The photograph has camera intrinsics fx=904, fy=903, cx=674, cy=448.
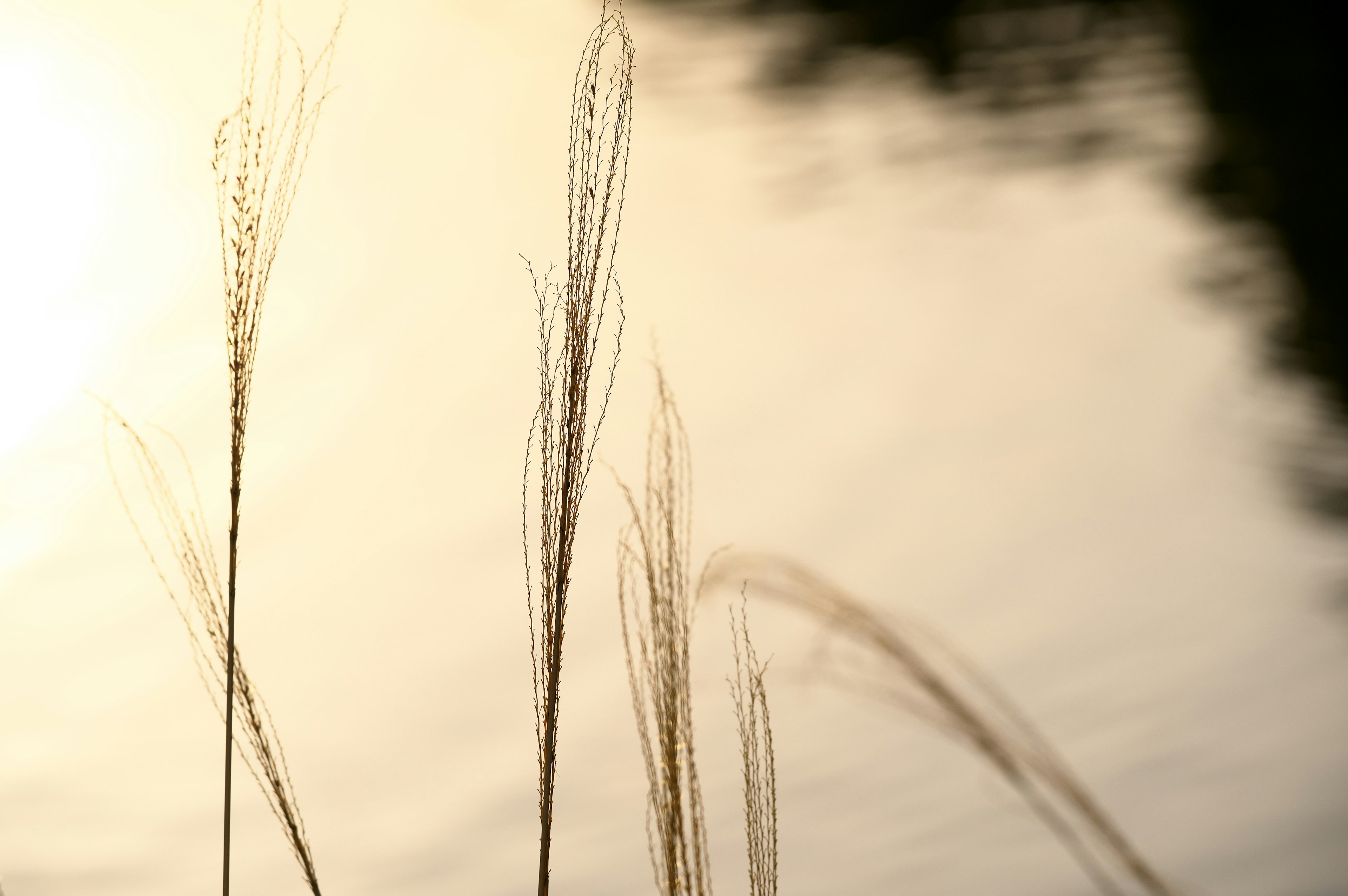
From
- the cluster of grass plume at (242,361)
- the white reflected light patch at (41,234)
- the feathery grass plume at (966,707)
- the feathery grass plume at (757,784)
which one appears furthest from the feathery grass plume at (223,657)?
the feathery grass plume at (966,707)

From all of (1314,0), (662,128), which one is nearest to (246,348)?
(662,128)

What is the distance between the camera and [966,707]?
1.24ft

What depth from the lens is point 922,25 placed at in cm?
67

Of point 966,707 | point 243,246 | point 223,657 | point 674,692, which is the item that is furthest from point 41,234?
point 966,707

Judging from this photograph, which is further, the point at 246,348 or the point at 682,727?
the point at 682,727

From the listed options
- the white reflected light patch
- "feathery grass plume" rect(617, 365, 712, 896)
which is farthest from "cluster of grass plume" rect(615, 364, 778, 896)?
the white reflected light patch

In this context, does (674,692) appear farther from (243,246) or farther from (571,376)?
(243,246)

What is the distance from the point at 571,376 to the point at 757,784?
28.3 inches

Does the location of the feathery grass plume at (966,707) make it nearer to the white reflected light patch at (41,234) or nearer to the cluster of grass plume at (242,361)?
the cluster of grass plume at (242,361)

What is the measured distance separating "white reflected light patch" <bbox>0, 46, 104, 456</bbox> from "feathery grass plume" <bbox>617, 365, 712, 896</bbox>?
0.95 metres

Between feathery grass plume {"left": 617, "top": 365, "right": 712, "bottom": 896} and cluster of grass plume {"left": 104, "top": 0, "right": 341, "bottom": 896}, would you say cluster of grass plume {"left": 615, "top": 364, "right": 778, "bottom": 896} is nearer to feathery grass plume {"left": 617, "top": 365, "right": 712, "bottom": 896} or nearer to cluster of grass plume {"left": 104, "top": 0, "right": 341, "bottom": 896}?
feathery grass plume {"left": 617, "top": 365, "right": 712, "bottom": 896}

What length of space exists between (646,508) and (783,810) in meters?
1.09

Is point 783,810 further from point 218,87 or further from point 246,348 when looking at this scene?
point 218,87

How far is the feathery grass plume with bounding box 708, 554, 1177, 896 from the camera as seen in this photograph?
363 millimetres
